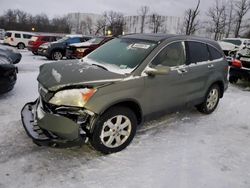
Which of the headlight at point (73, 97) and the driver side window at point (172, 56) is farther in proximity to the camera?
the driver side window at point (172, 56)

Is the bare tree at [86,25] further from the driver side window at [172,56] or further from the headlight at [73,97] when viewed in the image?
the headlight at [73,97]

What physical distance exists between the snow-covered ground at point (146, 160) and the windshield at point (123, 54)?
1205 mm

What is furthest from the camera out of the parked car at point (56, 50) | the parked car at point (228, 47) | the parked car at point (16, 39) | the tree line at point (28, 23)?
the tree line at point (28, 23)

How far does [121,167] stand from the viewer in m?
3.83

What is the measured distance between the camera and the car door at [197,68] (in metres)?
5.36

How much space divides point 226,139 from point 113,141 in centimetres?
209

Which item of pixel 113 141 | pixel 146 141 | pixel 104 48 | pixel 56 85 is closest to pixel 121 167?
pixel 113 141

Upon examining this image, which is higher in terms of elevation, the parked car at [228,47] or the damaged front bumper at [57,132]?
the parked car at [228,47]

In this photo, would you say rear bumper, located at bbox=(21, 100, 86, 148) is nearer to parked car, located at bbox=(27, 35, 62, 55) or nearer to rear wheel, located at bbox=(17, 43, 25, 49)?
parked car, located at bbox=(27, 35, 62, 55)

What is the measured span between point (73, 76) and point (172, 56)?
6.04 ft

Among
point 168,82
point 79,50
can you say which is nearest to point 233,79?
point 168,82

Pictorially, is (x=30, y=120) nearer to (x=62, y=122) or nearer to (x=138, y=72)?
(x=62, y=122)

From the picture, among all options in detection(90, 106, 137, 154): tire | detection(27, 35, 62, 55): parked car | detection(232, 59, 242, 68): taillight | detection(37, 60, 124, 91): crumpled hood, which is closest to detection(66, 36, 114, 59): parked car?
detection(27, 35, 62, 55): parked car

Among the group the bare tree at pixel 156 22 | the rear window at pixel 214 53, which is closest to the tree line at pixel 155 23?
the bare tree at pixel 156 22
